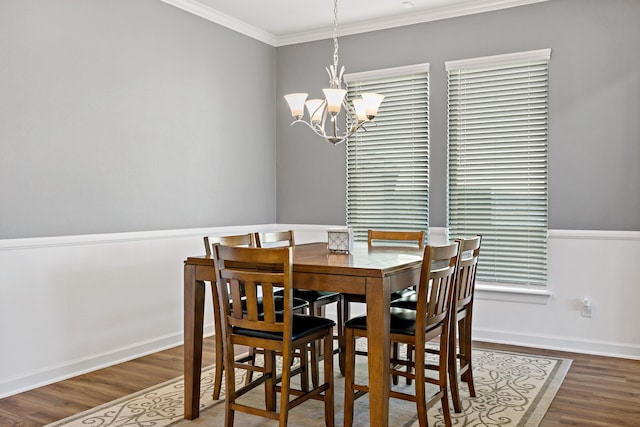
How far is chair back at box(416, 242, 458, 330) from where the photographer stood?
2705mm

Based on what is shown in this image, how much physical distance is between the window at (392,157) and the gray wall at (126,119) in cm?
94

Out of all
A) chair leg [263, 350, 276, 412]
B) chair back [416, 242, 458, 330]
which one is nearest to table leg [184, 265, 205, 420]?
chair leg [263, 350, 276, 412]

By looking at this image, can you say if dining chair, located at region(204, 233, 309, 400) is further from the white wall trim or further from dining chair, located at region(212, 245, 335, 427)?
the white wall trim

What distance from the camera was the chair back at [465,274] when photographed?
305 cm

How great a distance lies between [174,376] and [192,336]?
0.94m

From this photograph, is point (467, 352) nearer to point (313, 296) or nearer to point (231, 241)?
point (313, 296)

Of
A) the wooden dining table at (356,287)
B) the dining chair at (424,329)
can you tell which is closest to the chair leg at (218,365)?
the wooden dining table at (356,287)

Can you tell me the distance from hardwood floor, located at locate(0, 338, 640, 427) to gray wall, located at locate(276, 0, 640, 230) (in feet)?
3.46

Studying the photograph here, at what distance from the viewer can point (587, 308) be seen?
4406 mm

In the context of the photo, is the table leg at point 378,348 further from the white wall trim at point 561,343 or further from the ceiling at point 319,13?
the ceiling at point 319,13

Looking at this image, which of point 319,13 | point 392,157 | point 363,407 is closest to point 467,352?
point 363,407

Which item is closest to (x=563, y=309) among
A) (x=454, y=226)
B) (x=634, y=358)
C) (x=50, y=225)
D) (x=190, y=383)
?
(x=634, y=358)

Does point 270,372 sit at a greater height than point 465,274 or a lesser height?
lesser

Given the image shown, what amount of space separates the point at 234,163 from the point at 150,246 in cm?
126
